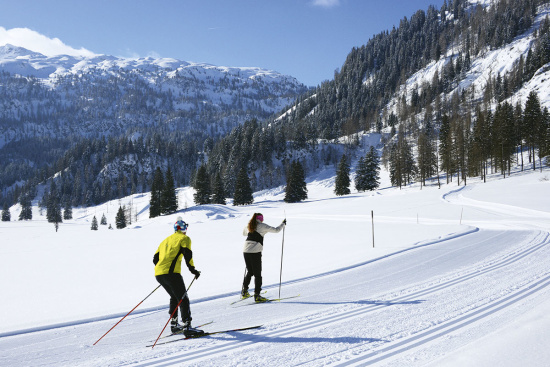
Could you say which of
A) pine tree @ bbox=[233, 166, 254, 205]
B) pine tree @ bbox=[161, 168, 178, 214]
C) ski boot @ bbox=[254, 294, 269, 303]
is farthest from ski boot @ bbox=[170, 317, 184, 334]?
pine tree @ bbox=[233, 166, 254, 205]

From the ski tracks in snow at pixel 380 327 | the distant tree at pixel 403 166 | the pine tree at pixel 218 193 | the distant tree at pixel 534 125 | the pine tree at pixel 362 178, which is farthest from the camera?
the pine tree at pixel 362 178

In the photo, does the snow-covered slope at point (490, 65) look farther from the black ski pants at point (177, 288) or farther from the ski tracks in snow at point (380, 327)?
the black ski pants at point (177, 288)

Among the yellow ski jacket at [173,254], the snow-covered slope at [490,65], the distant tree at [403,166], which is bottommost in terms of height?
the yellow ski jacket at [173,254]

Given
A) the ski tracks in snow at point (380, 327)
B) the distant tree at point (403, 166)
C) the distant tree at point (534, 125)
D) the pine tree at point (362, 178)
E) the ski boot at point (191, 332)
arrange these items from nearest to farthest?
the ski tracks in snow at point (380, 327), the ski boot at point (191, 332), the distant tree at point (534, 125), the distant tree at point (403, 166), the pine tree at point (362, 178)

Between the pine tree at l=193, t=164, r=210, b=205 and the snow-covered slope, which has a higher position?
the snow-covered slope

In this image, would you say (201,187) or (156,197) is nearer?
(156,197)

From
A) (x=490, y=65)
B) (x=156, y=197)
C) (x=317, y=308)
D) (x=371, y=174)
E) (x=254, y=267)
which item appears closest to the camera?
(x=317, y=308)

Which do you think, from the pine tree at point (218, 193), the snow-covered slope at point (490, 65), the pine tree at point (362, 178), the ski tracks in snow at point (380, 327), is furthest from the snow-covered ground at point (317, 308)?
the snow-covered slope at point (490, 65)

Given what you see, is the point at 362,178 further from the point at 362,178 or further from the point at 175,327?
the point at 175,327

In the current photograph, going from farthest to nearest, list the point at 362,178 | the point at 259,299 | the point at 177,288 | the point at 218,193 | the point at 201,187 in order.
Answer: the point at 362,178 < the point at 218,193 < the point at 201,187 < the point at 259,299 < the point at 177,288

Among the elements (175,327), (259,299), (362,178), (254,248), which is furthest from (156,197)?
(175,327)

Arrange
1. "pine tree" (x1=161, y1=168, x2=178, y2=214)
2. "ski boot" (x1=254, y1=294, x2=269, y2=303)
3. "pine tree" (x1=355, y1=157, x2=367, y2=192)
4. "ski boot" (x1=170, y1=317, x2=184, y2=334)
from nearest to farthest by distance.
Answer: "ski boot" (x1=170, y1=317, x2=184, y2=334), "ski boot" (x1=254, y1=294, x2=269, y2=303), "pine tree" (x1=161, y1=168, x2=178, y2=214), "pine tree" (x1=355, y1=157, x2=367, y2=192)

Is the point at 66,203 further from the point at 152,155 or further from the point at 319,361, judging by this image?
the point at 319,361

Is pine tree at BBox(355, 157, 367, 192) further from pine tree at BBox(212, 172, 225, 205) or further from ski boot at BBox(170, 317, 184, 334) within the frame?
ski boot at BBox(170, 317, 184, 334)
